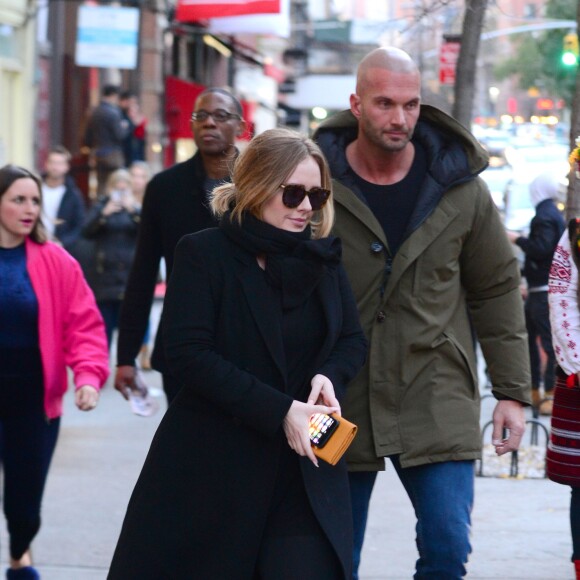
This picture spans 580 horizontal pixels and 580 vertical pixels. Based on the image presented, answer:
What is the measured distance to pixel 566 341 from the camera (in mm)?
5055

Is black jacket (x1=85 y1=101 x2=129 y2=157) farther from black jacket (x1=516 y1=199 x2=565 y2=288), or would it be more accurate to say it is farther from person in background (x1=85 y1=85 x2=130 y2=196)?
black jacket (x1=516 y1=199 x2=565 y2=288)

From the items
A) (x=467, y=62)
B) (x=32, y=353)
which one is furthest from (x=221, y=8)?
(x=32, y=353)

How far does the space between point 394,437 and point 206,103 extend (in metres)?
2.31

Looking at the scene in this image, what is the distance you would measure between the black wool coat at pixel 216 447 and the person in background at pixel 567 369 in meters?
1.41

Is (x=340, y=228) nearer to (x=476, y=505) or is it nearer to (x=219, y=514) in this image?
(x=219, y=514)

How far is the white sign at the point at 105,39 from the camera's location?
1905 centimetres

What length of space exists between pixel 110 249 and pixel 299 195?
8.13 meters

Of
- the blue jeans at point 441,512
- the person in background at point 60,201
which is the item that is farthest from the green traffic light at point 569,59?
the blue jeans at point 441,512

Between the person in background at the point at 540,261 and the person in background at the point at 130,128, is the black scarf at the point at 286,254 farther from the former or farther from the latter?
the person in background at the point at 130,128

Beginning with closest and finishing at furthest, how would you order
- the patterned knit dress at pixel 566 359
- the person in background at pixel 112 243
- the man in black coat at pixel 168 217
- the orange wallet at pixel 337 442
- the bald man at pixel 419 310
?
the orange wallet at pixel 337 442, the bald man at pixel 419 310, the patterned knit dress at pixel 566 359, the man in black coat at pixel 168 217, the person in background at pixel 112 243

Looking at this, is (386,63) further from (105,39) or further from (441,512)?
(105,39)

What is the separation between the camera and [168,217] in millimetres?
6082

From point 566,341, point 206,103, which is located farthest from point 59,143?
point 566,341

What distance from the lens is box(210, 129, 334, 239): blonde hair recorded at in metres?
3.90
